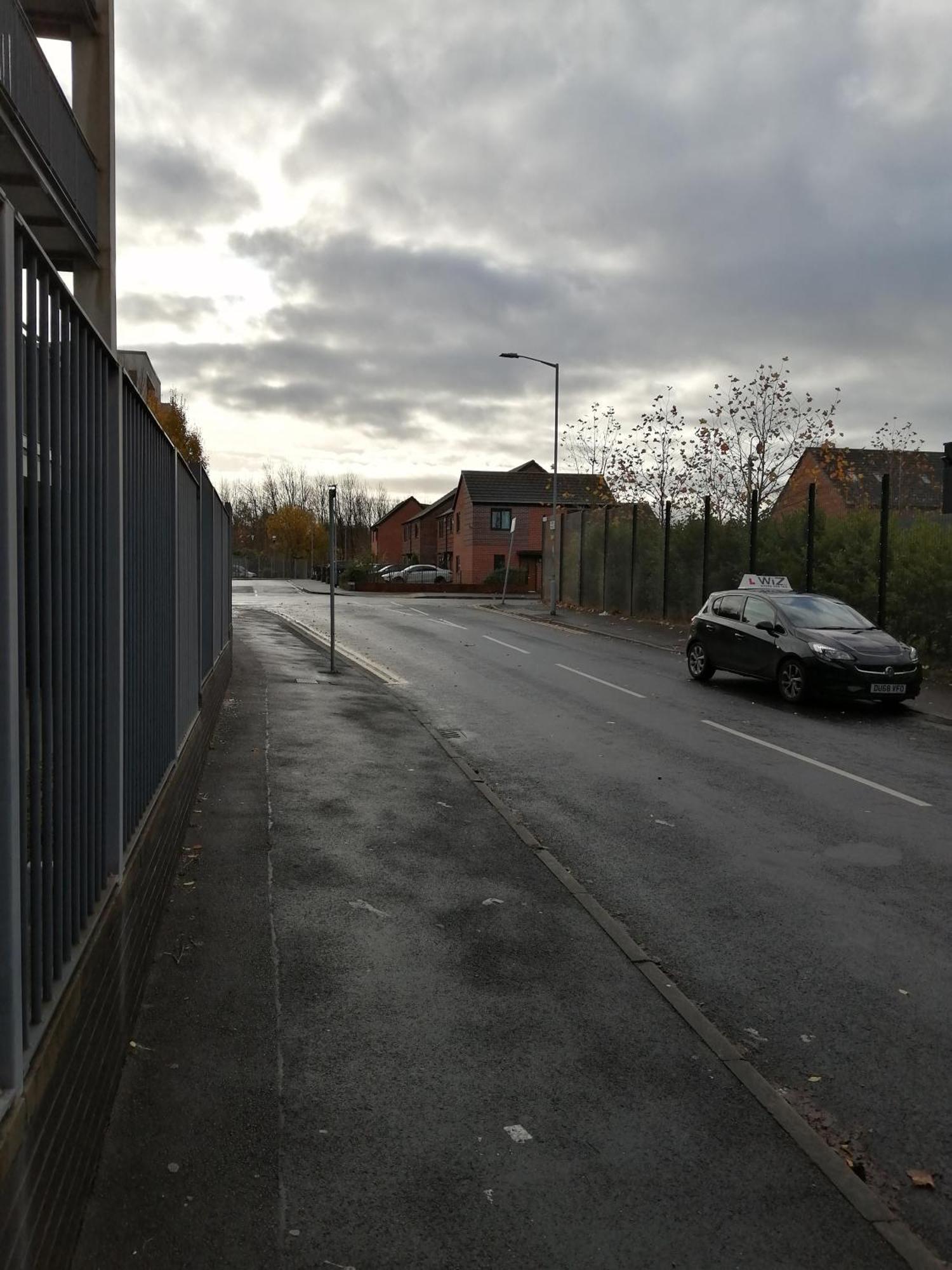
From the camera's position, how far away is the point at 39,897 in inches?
107

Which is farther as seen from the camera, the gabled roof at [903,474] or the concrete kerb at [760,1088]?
the gabled roof at [903,474]

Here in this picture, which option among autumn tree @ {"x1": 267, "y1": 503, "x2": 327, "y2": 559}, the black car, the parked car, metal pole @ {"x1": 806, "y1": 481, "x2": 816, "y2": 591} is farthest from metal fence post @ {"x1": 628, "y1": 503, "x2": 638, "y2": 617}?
autumn tree @ {"x1": 267, "y1": 503, "x2": 327, "y2": 559}

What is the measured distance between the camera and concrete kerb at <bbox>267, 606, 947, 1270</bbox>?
3029mm

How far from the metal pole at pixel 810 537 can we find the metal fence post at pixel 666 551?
7.30 m

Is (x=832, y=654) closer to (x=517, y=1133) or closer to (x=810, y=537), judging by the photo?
(x=810, y=537)

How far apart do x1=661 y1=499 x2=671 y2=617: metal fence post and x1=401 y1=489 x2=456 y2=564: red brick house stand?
5513 centimetres

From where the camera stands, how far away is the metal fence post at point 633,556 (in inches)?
1282

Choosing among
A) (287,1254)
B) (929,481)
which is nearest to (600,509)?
(929,481)

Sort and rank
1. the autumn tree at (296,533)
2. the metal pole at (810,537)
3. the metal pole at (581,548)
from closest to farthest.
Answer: the metal pole at (810,537) → the metal pole at (581,548) → the autumn tree at (296,533)

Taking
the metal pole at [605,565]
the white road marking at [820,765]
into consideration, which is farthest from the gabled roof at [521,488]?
the white road marking at [820,765]

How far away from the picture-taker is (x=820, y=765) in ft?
34.1

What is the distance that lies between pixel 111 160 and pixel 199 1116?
17483 mm

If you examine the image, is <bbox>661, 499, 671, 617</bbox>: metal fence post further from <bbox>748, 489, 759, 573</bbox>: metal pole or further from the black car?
the black car

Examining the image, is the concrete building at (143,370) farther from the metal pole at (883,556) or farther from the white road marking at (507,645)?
the metal pole at (883,556)
